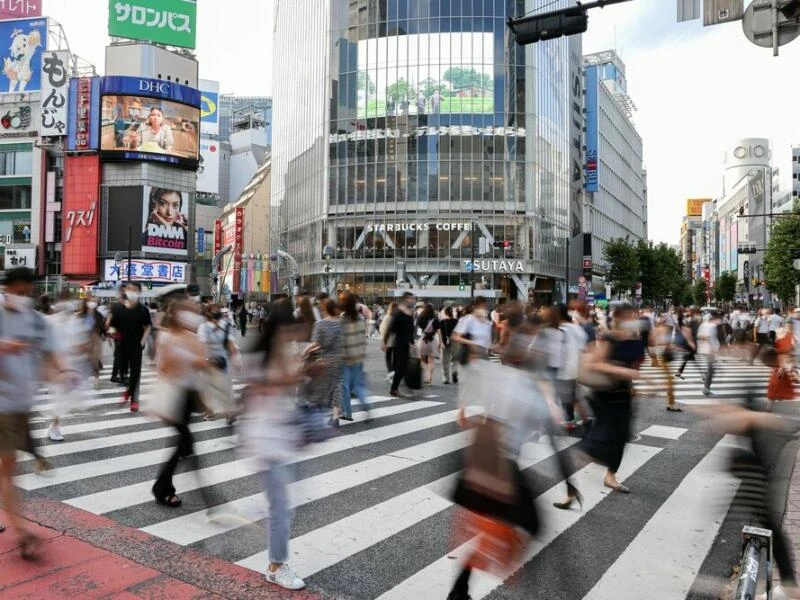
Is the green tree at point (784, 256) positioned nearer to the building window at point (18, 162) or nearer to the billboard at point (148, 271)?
the billboard at point (148, 271)

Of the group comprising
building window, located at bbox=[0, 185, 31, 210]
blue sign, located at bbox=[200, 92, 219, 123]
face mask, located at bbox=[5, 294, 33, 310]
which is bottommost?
face mask, located at bbox=[5, 294, 33, 310]

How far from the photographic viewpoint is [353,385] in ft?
→ 32.4

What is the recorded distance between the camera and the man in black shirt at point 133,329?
10.0m

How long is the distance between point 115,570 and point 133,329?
6902mm

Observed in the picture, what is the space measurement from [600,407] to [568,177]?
62663 millimetres

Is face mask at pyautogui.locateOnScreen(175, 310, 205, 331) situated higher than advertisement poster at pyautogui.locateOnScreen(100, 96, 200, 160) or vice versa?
advertisement poster at pyautogui.locateOnScreen(100, 96, 200, 160)

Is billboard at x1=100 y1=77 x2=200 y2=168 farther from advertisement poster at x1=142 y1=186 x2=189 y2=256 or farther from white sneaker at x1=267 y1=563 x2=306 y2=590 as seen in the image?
white sneaker at x1=267 y1=563 x2=306 y2=590

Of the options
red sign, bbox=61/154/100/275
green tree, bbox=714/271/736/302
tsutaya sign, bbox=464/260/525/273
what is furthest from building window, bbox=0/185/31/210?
green tree, bbox=714/271/736/302

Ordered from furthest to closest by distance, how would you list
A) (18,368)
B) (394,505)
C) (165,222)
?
(165,222) → (394,505) → (18,368)

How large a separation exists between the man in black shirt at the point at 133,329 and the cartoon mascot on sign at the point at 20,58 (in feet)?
212

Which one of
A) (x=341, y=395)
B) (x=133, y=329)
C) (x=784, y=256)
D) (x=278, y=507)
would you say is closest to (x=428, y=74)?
(x=784, y=256)

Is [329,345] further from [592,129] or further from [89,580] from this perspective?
[592,129]

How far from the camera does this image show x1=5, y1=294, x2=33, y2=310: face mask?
4684mm

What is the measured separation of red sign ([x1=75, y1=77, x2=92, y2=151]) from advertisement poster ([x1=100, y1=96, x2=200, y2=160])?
1.62 m
